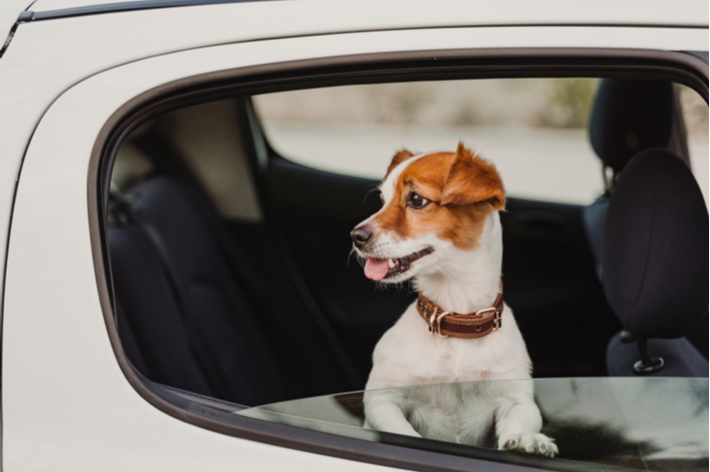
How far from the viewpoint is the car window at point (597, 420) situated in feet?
3.18

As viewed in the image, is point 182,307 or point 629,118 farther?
point 629,118

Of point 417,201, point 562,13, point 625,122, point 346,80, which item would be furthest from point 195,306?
point 625,122

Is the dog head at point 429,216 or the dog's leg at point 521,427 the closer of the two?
the dog's leg at point 521,427

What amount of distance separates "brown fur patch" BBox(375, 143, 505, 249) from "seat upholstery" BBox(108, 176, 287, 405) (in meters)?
0.58

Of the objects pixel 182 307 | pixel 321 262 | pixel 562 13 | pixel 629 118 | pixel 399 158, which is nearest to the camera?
pixel 562 13

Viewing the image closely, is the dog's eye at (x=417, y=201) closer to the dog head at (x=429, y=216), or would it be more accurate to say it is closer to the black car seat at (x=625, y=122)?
the dog head at (x=429, y=216)

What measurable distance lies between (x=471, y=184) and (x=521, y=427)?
0.55 m

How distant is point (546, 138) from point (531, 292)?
66.6 inches

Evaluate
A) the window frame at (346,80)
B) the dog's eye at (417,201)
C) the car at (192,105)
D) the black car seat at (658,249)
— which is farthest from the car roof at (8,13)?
the black car seat at (658,249)

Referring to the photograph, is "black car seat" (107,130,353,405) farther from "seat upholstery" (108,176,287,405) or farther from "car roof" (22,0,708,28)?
"car roof" (22,0,708,28)

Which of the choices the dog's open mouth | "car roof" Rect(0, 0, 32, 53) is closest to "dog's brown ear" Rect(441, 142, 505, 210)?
the dog's open mouth

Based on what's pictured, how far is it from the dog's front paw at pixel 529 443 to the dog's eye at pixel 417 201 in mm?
581

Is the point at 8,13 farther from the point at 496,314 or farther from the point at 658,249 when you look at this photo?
the point at 658,249

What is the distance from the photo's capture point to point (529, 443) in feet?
3.30
